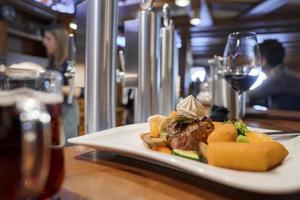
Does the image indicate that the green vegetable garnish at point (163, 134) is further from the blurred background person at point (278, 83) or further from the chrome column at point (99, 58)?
the blurred background person at point (278, 83)

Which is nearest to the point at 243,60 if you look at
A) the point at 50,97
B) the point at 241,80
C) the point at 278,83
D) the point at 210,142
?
the point at 241,80

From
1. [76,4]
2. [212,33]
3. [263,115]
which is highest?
[212,33]

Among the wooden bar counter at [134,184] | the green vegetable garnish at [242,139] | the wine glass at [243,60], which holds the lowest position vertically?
the wooden bar counter at [134,184]

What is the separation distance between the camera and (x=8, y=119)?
0.67 feet

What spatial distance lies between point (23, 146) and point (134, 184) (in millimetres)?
151

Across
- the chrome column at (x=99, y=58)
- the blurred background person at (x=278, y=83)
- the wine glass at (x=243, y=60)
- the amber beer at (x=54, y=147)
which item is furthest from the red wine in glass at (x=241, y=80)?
the blurred background person at (x=278, y=83)

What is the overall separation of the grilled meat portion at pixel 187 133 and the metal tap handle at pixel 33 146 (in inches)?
10.1

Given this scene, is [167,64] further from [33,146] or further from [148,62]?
[33,146]

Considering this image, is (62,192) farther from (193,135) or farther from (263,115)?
(263,115)

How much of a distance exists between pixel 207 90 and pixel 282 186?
1824mm

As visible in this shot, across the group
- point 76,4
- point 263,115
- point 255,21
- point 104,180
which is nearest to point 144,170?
point 104,180

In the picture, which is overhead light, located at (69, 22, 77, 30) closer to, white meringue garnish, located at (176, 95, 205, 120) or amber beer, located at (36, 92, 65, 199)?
white meringue garnish, located at (176, 95, 205, 120)

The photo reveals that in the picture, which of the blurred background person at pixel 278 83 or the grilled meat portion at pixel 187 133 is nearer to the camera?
the grilled meat portion at pixel 187 133

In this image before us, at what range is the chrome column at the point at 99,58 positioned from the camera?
541 mm
